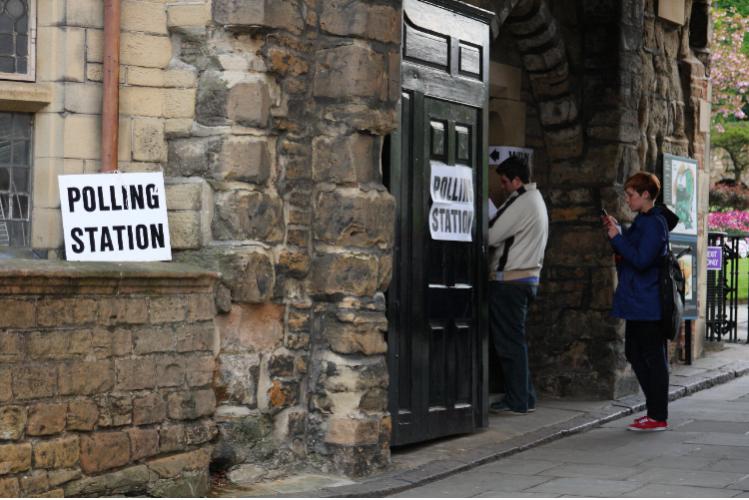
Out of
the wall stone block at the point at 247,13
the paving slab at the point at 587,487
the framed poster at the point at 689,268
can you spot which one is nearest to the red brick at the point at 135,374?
the wall stone block at the point at 247,13

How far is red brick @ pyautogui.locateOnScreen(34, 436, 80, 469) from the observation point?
6.07 meters

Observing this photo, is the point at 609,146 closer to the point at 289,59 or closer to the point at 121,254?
the point at 289,59

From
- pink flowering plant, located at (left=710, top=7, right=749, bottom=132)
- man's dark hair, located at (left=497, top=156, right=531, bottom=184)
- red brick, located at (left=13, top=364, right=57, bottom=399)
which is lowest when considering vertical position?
red brick, located at (left=13, top=364, right=57, bottom=399)

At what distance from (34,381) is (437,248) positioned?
3.25 m

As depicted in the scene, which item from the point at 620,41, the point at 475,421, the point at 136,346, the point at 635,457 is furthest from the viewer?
the point at 620,41

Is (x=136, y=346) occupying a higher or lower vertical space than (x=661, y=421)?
higher

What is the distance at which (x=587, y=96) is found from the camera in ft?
37.3

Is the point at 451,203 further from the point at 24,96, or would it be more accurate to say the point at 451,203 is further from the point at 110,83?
the point at 24,96

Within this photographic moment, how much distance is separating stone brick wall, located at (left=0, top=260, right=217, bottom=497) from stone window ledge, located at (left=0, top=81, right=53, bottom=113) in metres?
0.97

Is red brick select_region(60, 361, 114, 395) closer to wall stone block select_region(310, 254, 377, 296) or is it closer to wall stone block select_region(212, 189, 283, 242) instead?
wall stone block select_region(212, 189, 283, 242)

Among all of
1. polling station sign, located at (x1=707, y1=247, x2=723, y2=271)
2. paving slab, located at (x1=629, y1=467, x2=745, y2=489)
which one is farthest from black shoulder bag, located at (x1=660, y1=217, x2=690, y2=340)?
polling station sign, located at (x1=707, y1=247, x2=723, y2=271)

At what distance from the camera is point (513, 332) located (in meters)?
9.95

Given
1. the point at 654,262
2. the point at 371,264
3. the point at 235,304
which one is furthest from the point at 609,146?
the point at 235,304

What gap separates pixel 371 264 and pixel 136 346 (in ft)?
4.97
